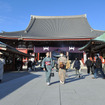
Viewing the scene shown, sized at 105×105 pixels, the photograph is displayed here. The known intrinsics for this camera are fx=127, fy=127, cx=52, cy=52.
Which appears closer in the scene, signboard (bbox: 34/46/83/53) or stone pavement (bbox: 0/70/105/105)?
stone pavement (bbox: 0/70/105/105)

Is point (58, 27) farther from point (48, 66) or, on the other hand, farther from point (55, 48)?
point (48, 66)

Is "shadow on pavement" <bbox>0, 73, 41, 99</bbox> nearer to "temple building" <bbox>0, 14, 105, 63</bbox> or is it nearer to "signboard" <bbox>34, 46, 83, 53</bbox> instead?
"temple building" <bbox>0, 14, 105, 63</bbox>

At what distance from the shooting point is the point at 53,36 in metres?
21.5

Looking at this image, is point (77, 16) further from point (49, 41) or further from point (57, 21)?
point (49, 41)

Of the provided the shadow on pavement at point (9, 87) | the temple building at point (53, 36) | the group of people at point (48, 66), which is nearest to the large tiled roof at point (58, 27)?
the temple building at point (53, 36)

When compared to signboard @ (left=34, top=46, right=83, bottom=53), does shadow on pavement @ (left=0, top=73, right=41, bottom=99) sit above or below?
below

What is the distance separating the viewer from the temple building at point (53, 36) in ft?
68.1

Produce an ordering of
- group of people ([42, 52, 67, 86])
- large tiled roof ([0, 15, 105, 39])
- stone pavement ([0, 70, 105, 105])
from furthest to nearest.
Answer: large tiled roof ([0, 15, 105, 39]), group of people ([42, 52, 67, 86]), stone pavement ([0, 70, 105, 105])

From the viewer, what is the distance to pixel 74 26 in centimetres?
2722

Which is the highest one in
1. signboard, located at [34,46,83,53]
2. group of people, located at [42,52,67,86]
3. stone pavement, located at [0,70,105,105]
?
signboard, located at [34,46,83,53]

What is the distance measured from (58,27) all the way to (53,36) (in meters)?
5.84

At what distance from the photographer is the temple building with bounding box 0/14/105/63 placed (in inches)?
817

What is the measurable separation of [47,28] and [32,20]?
6.05 m

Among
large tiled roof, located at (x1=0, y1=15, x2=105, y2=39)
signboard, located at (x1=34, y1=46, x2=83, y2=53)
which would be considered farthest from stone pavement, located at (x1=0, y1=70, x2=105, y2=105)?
signboard, located at (x1=34, y1=46, x2=83, y2=53)
